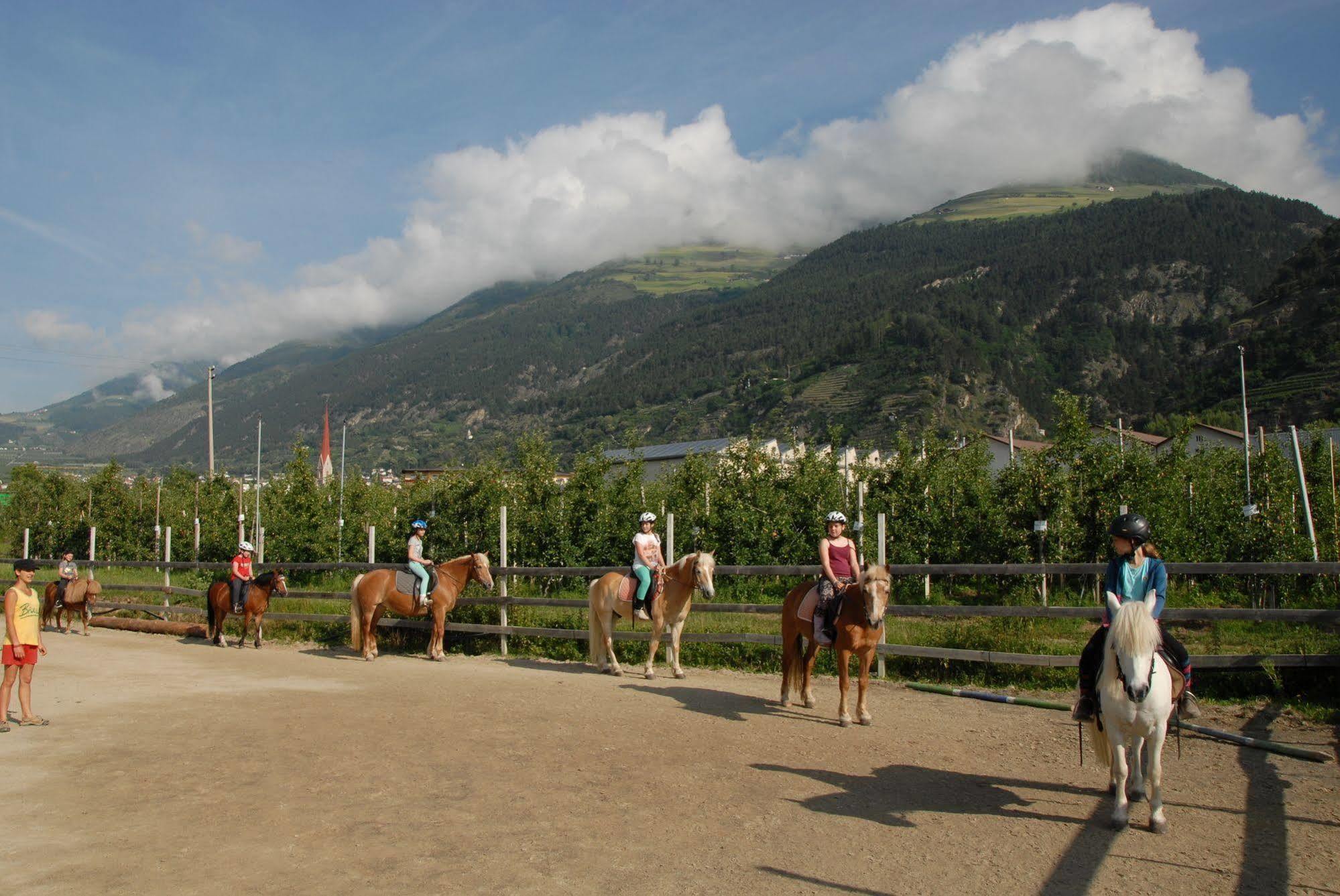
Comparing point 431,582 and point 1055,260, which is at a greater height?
point 1055,260

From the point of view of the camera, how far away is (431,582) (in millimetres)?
14656

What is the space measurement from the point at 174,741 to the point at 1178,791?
864 centimetres

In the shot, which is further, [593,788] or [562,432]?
[562,432]

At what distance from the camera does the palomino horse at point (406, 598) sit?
577 inches

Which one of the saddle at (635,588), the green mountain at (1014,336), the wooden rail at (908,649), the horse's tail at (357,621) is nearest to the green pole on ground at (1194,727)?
the wooden rail at (908,649)

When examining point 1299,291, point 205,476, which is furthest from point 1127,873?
point 1299,291

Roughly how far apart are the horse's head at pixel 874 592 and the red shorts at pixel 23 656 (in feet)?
27.2

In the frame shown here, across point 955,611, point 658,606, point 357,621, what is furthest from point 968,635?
point 357,621

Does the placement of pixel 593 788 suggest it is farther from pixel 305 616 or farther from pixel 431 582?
pixel 305 616

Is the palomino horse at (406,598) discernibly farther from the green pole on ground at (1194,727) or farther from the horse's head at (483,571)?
the green pole on ground at (1194,727)

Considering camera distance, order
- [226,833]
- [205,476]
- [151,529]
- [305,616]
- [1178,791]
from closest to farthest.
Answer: [226,833]
[1178,791]
[305,616]
[151,529]
[205,476]

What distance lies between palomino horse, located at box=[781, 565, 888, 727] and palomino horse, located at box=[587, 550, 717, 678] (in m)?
1.37

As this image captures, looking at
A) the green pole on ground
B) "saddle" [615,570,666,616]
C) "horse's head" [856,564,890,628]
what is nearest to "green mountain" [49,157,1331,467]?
"saddle" [615,570,666,616]

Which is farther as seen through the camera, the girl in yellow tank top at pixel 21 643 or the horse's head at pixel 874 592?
the girl in yellow tank top at pixel 21 643
